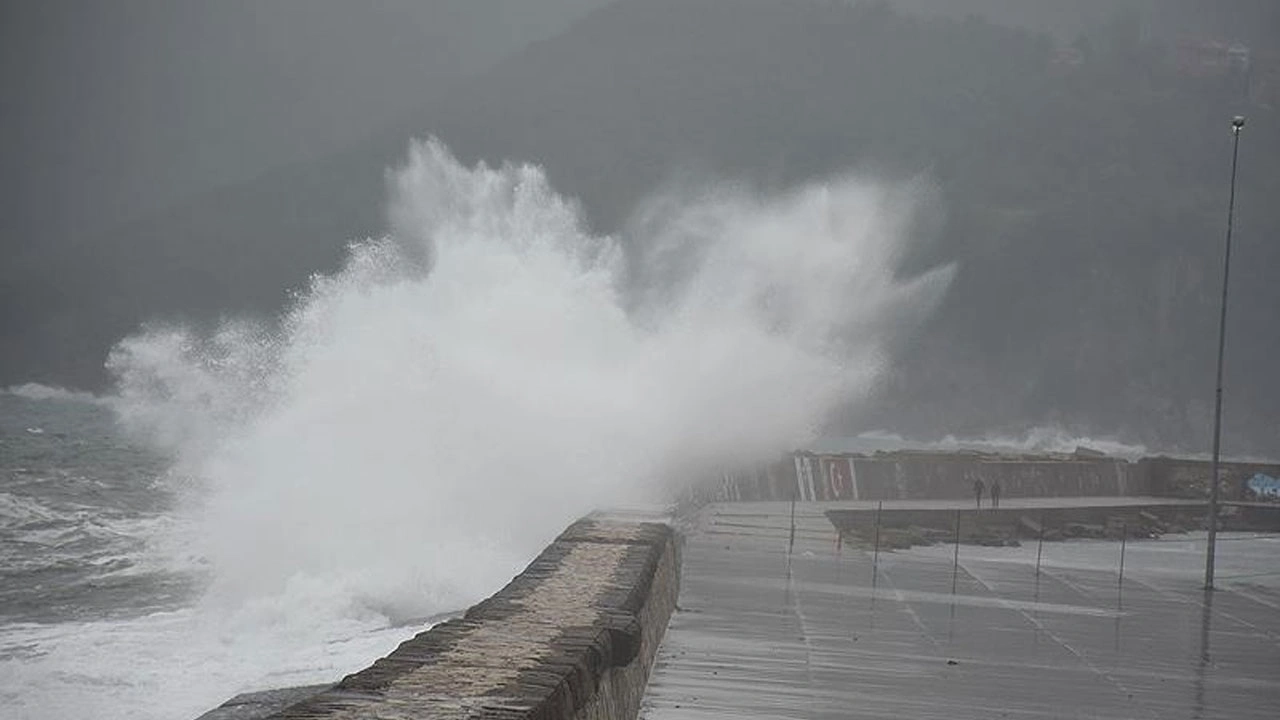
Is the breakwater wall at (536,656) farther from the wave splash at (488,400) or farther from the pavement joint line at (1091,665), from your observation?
the wave splash at (488,400)

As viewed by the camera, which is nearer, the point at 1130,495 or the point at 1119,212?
the point at 1130,495

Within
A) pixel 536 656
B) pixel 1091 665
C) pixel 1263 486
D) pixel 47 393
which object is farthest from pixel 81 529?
pixel 47 393

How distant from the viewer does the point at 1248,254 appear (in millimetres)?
180750

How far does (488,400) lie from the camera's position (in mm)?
29312

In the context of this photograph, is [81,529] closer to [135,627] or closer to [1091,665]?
[135,627]

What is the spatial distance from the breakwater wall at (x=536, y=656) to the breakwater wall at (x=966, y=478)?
17.2 metres

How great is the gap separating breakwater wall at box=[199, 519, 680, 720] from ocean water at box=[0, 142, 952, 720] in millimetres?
4105

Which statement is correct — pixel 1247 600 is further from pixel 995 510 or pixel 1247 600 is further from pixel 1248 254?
pixel 1248 254

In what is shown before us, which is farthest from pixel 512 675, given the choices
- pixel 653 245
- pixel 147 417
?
pixel 147 417

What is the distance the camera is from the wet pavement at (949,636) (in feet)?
38.5

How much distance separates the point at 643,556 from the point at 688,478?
683 inches

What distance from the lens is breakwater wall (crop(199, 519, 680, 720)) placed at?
700cm

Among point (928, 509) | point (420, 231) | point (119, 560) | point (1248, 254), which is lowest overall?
point (119, 560)

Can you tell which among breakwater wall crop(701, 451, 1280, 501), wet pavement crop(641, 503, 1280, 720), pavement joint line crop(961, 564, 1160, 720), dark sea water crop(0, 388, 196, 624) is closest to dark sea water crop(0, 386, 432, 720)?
dark sea water crop(0, 388, 196, 624)
